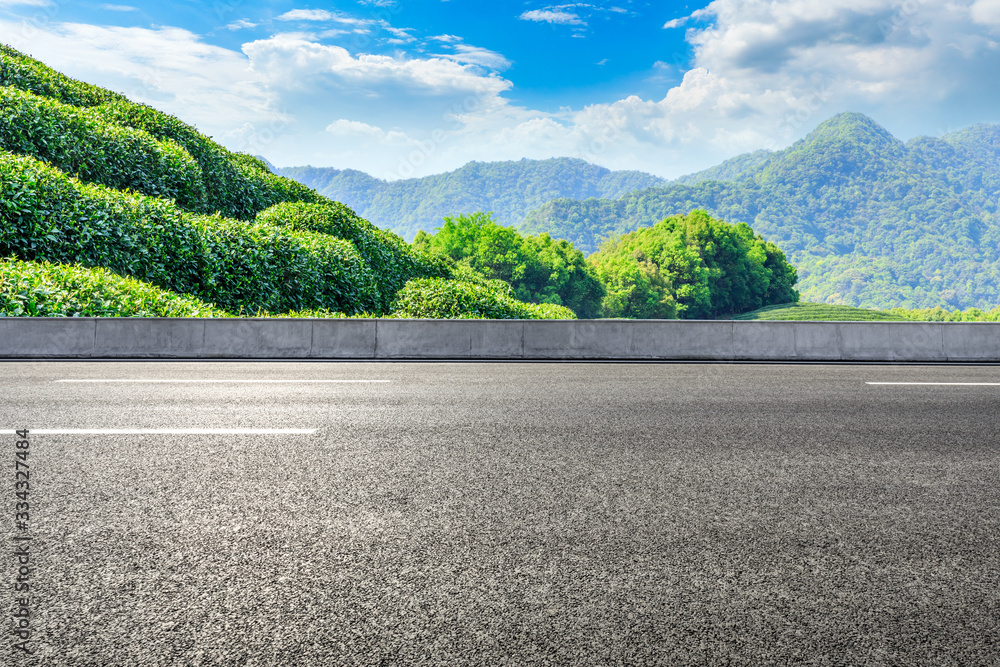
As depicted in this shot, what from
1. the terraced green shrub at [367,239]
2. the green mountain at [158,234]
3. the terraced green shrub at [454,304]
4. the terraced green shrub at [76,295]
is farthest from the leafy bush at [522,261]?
the terraced green shrub at [76,295]

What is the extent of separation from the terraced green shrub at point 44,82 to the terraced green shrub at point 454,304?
13743 millimetres

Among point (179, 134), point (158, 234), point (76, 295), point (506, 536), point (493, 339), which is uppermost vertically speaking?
point (179, 134)

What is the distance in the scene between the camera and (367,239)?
81.1 feet

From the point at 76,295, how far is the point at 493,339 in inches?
346

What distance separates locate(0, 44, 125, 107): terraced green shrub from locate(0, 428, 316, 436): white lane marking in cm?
2225

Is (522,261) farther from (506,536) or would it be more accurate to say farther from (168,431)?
(506,536)

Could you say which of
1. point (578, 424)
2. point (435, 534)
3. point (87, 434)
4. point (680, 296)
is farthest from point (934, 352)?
point (680, 296)

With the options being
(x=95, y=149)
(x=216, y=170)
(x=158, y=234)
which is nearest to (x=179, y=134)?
(x=216, y=170)

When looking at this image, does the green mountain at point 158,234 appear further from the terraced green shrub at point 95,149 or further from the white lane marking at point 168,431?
the white lane marking at point 168,431

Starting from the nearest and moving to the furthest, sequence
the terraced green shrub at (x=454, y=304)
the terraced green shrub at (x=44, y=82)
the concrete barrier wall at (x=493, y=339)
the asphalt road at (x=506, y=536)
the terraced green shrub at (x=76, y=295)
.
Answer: the asphalt road at (x=506, y=536)
the concrete barrier wall at (x=493, y=339)
the terraced green shrub at (x=76, y=295)
the terraced green shrub at (x=454, y=304)
the terraced green shrub at (x=44, y=82)

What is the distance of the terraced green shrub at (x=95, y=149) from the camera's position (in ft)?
65.9

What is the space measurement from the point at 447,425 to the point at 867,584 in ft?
12.6

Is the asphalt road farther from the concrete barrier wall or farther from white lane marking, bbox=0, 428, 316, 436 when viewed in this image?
the concrete barrier wall

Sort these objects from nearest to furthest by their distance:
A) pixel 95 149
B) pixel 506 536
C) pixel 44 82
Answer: pixel 506 536 < pixel 95 149 < pixel 44 82
